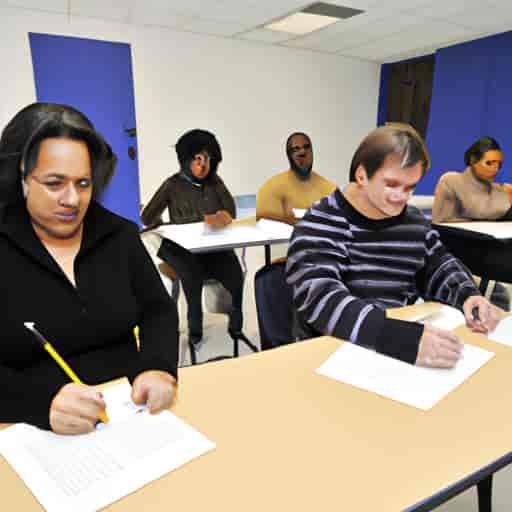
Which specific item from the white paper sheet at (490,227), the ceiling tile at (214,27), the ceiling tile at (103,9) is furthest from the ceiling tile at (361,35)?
the white paper sheet at (490,227)

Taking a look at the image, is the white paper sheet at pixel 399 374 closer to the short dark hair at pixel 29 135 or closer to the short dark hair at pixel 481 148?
the short dark hair at pixel 29 135

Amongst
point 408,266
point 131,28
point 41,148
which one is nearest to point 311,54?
point 131,28

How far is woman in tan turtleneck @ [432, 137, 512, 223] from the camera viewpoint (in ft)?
10.7

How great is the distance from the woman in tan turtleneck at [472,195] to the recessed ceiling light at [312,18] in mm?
2631

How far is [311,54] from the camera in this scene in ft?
23.4

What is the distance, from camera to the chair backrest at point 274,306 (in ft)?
4.73

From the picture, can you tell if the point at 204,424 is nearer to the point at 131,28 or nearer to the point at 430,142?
the point at 131,28

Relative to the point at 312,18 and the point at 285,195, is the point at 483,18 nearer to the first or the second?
the point at 312,18

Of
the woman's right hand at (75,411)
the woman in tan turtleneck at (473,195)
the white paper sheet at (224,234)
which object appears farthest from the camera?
the woman in tan turtleneck at (473,195)

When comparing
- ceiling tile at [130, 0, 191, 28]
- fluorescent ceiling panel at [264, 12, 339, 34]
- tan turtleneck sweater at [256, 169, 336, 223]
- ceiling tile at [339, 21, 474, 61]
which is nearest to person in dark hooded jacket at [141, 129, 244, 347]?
tan turtleneck sweater at [256, 169, 336, 223]

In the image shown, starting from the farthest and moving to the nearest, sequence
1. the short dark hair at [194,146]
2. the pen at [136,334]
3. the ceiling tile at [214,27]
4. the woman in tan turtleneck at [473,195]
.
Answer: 1. the ceiling tile at [214,27]
2. the woman in tan turtleneck at [473,195]
3. the short dark hair at [194,146]
4. the pen at [136,334]

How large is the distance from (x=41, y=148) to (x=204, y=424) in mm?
631

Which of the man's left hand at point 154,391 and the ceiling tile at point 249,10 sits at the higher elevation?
the ceiling tile at point 249,10

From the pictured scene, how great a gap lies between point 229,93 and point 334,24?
1.68 meters
